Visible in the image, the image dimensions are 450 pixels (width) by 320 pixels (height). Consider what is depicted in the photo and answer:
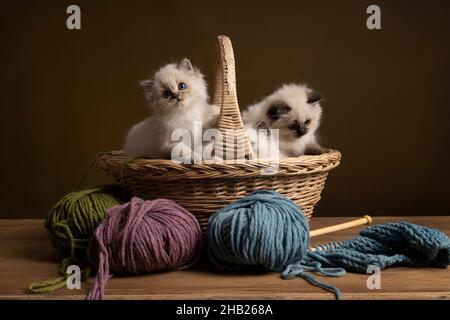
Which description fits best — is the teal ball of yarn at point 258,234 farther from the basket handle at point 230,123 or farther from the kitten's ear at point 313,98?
the kitten's ear at point 313,98

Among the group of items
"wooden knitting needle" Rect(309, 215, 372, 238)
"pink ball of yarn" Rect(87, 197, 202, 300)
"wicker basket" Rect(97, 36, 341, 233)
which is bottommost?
"wooden knitting needle" Rect(309, 215, 372, 238)

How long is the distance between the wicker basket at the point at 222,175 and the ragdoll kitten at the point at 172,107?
0.12 metres

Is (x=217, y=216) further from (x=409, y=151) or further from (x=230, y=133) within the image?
(x=409, y=151)

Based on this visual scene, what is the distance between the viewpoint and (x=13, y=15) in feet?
6.81

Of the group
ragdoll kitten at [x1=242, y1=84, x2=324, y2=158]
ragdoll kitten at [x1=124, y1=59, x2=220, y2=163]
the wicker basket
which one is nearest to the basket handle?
the wicker basket

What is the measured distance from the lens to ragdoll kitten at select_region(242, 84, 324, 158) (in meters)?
1.38

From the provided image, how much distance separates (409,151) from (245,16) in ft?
3.01

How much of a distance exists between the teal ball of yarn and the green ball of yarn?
10.5 inches

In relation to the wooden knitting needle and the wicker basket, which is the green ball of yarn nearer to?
the wicker basket

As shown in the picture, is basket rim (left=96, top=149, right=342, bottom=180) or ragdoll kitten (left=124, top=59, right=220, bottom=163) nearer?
basket rim (left=96, top=149, right=342, bottom=180)

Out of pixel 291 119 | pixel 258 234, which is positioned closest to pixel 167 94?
pixel 291 119

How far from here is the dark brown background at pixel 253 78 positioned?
2066mm

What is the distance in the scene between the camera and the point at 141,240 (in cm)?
95

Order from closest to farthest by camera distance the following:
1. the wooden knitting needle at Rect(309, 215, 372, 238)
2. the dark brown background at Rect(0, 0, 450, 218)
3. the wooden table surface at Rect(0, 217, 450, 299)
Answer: the wooden table surface at Rect(0, 217, 450, 299) → the wooden knitting needle at Rect(309, 215, 372, 238) → the dark brown background at Rect(0, 0, 450, 218)
